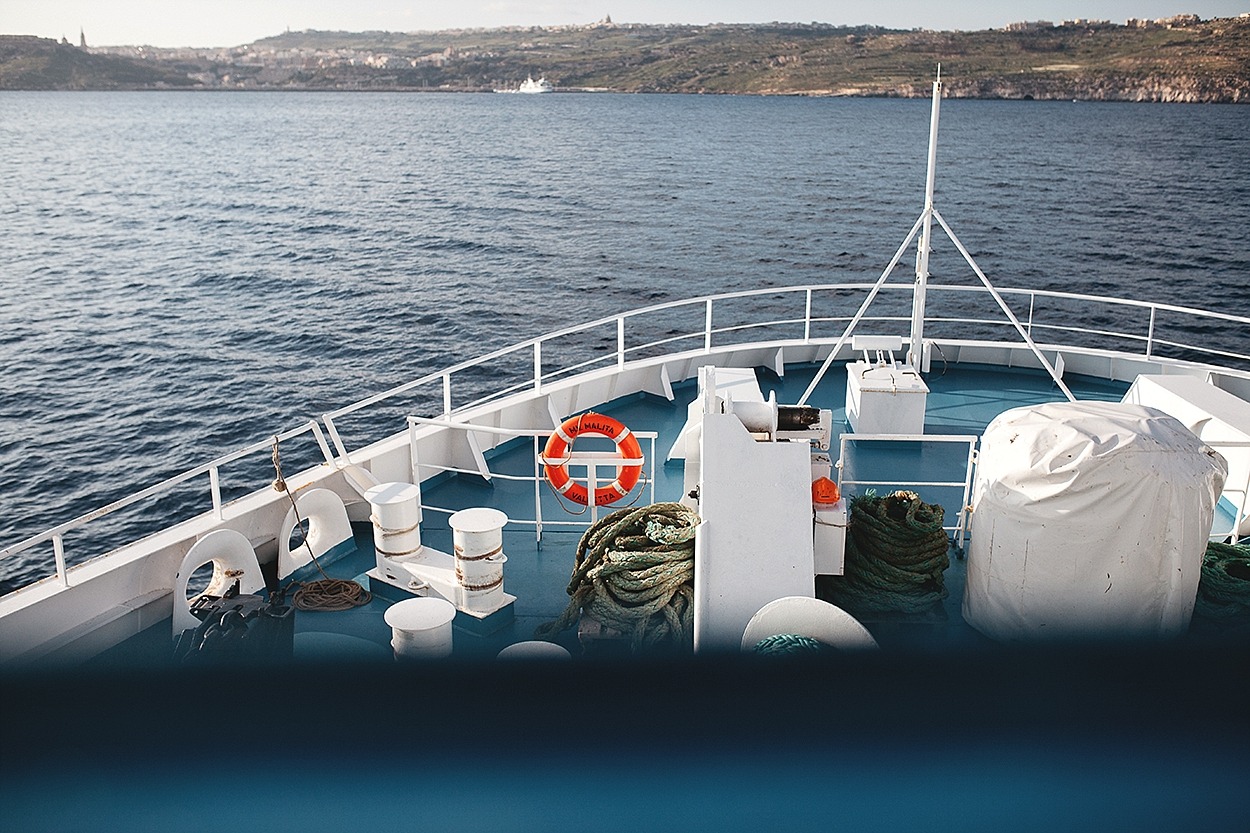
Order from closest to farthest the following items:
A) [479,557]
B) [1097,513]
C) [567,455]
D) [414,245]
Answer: [1097,513] < [479,557] < [567,455] < [414,245]

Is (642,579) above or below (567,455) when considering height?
below

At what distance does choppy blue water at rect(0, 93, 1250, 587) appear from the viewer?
20.3 metres

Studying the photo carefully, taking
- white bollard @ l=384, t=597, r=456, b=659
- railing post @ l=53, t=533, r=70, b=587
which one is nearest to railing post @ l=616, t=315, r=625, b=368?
white bollard @ l=384, t=597, r=456, b=659

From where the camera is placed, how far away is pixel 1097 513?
4.64 m

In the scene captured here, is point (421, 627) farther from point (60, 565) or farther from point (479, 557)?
point (60, 565)

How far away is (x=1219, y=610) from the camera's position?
523 cm

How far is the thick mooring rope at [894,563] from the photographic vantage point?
18.3ft

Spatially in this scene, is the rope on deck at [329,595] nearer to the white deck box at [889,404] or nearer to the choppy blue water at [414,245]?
the white deck box at [889,404]

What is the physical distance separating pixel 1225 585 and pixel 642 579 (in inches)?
120

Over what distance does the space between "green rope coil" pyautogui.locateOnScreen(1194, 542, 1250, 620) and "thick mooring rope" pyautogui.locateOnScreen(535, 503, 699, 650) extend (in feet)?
8.68

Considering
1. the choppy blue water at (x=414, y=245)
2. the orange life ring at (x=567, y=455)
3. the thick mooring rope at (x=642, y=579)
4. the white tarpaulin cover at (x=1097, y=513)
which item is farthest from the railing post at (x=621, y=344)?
the choppy blue water at (x=414, y=245)

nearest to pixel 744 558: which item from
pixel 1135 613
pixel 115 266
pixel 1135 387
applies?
pixel 1135 613

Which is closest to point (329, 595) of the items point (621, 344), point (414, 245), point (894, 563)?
point (894, 563)

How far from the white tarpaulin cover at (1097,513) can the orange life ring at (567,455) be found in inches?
87.5
